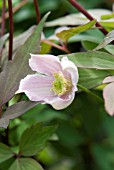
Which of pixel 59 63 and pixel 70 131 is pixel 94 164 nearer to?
pixel 70 131

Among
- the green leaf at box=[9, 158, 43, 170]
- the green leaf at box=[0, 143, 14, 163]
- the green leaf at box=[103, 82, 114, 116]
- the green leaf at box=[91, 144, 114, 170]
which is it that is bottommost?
the green leaf at box=[91, 144, 114, 170]

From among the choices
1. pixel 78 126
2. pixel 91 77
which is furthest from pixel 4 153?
pixel 78 126

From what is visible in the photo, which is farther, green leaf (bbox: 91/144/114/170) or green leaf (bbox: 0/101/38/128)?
green leaf (bbox: 91/144/114/170)

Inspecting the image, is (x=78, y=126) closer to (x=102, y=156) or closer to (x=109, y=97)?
(x=102, y=156)

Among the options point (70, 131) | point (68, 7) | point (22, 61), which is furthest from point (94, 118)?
point (22, 61)

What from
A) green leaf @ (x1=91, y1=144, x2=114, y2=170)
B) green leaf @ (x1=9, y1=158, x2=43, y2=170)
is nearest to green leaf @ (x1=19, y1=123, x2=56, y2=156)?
green leaf @ (x1=9, y1=158, x2=43, y2=170)

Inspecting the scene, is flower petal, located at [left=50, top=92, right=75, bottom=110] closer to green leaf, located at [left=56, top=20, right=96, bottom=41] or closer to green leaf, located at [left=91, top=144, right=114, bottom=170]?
green leaf, located at [left=56, top=20, right=96, bottom=41]

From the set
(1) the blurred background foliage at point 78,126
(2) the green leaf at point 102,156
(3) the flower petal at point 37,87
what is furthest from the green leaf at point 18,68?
(2) the green leaf at point 102,156

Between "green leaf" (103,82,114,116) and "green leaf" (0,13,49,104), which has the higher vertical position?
"green leaf" (0,13,49,104)
